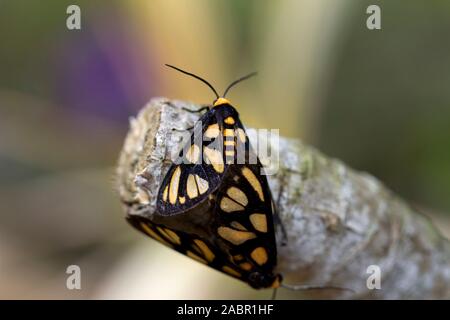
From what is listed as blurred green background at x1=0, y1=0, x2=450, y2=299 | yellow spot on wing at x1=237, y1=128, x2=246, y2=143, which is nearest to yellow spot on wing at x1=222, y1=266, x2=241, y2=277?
yellow spot on wing at x1=237, y1=128, x2=246, y2=143

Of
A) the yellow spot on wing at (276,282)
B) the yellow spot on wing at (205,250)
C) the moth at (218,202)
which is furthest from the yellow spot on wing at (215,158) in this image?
the yellow spot on wing at (276,282)

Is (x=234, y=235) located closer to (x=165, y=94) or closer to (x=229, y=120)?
(x=229, y=120)

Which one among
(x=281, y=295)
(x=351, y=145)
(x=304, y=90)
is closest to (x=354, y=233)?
(x=281, y=295)

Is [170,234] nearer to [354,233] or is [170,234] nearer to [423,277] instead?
[354,233]

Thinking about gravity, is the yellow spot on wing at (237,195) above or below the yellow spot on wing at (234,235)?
above

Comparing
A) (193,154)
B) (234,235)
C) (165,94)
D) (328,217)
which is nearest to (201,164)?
(193,154)

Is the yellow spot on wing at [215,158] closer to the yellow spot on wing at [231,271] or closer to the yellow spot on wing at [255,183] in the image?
the yellow spot on wing at [255,183]
